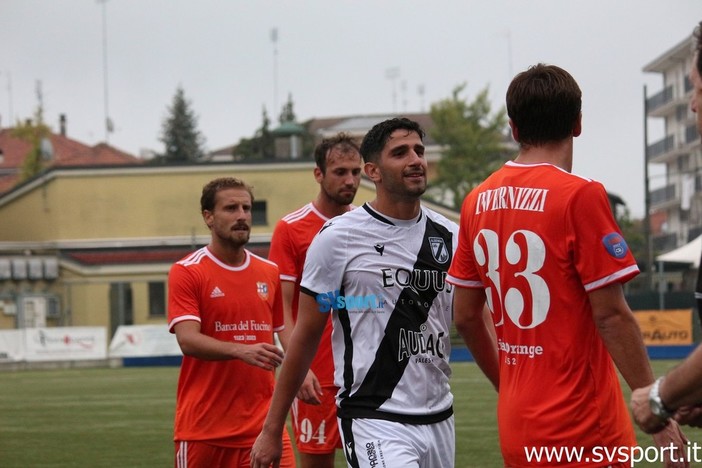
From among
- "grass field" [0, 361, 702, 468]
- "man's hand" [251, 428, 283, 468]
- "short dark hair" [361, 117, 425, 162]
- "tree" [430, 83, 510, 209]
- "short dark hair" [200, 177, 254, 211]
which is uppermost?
"tree" [430, 83, 510, 209]

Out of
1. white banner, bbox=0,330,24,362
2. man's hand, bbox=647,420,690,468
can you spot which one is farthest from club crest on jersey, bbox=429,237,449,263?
white banner, bbox=0,330,24,362

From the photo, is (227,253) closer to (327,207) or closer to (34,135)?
(327,207)

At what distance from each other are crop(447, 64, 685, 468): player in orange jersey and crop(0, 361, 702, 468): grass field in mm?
7803

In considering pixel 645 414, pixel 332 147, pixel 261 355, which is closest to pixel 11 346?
pixel 332 147

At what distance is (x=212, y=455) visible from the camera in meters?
7.50

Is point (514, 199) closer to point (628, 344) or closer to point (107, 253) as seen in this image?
point (628, 344)

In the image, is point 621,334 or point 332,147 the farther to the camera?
point 332,147

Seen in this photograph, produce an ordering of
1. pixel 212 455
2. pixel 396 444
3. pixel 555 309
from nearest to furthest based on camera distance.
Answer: pixel 555 309 < pixel 396 444 < pixel 212 455

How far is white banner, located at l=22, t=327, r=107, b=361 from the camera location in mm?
38375

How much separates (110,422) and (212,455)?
11.4m

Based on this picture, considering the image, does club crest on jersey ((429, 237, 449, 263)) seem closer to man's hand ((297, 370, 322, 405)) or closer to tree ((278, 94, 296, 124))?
man's hand ((297, 370, 322, 405))

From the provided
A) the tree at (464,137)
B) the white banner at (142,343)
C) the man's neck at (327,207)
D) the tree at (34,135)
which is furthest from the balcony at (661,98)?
the man's neck at (327,207)

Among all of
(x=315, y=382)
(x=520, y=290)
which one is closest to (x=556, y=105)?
(x=520, y=290)

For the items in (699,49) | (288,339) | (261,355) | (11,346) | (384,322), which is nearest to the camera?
(699,49)
